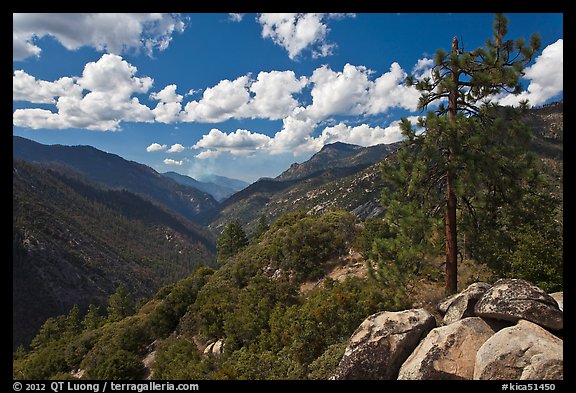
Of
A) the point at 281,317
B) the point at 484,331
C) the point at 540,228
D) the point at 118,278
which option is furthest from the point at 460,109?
the point at 118,278

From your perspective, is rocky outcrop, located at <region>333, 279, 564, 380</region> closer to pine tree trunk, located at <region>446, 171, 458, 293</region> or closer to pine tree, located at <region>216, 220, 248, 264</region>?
pine tree trunk, located at <region>446, 171, 458, 293</region>

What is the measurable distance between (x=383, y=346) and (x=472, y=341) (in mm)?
2250

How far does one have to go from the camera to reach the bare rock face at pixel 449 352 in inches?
292

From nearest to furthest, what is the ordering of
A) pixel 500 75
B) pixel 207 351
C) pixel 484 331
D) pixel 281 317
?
pixel 484 331
pixel 500 75
pixel 281 317
pixel 207 351

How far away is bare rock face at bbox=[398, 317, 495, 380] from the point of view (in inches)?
292

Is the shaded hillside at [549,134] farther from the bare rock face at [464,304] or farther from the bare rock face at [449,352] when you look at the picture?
the bare rock face at [449,352]

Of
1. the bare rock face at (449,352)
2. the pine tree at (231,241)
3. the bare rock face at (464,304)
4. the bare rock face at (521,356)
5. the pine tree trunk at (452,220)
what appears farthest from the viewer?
the pine tree at (231,241)

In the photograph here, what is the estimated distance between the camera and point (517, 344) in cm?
707

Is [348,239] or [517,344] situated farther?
[348,239]

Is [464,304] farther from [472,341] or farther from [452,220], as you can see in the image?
[452,220]

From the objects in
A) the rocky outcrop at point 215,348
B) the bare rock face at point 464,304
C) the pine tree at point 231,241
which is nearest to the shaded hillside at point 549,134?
the pine tree at point 231,241

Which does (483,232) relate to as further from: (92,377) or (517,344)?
(92,377)

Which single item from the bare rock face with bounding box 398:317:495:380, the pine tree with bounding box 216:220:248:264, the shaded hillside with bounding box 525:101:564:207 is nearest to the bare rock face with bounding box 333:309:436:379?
the bare rock face with bounding box 398:317:495:380
